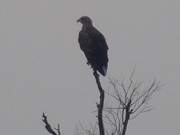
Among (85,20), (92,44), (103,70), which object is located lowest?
(103,70)

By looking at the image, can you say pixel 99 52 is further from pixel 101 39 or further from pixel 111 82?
pixel 111 82

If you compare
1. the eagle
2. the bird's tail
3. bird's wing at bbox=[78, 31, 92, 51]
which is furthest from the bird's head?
the bird's tail

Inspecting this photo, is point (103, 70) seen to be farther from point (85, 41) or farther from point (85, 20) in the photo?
point (85, 20)

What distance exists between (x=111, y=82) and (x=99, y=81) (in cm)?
84

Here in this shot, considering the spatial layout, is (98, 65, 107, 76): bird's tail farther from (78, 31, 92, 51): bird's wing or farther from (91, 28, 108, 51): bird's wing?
(78, 31, 92, 51): bird's wing

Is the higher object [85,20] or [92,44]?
[85,20]

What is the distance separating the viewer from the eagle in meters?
11.0

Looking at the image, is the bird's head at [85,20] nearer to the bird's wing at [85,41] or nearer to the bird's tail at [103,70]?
the bird's wing at [85,41]

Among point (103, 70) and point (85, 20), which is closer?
point (103, 70)

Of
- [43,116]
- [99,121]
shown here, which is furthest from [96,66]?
[43,116]

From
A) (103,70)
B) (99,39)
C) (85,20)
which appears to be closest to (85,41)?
(99,39)

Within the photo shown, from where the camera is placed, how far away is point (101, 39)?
36.3 feet

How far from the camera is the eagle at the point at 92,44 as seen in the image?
1101cm

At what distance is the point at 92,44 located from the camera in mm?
11078
